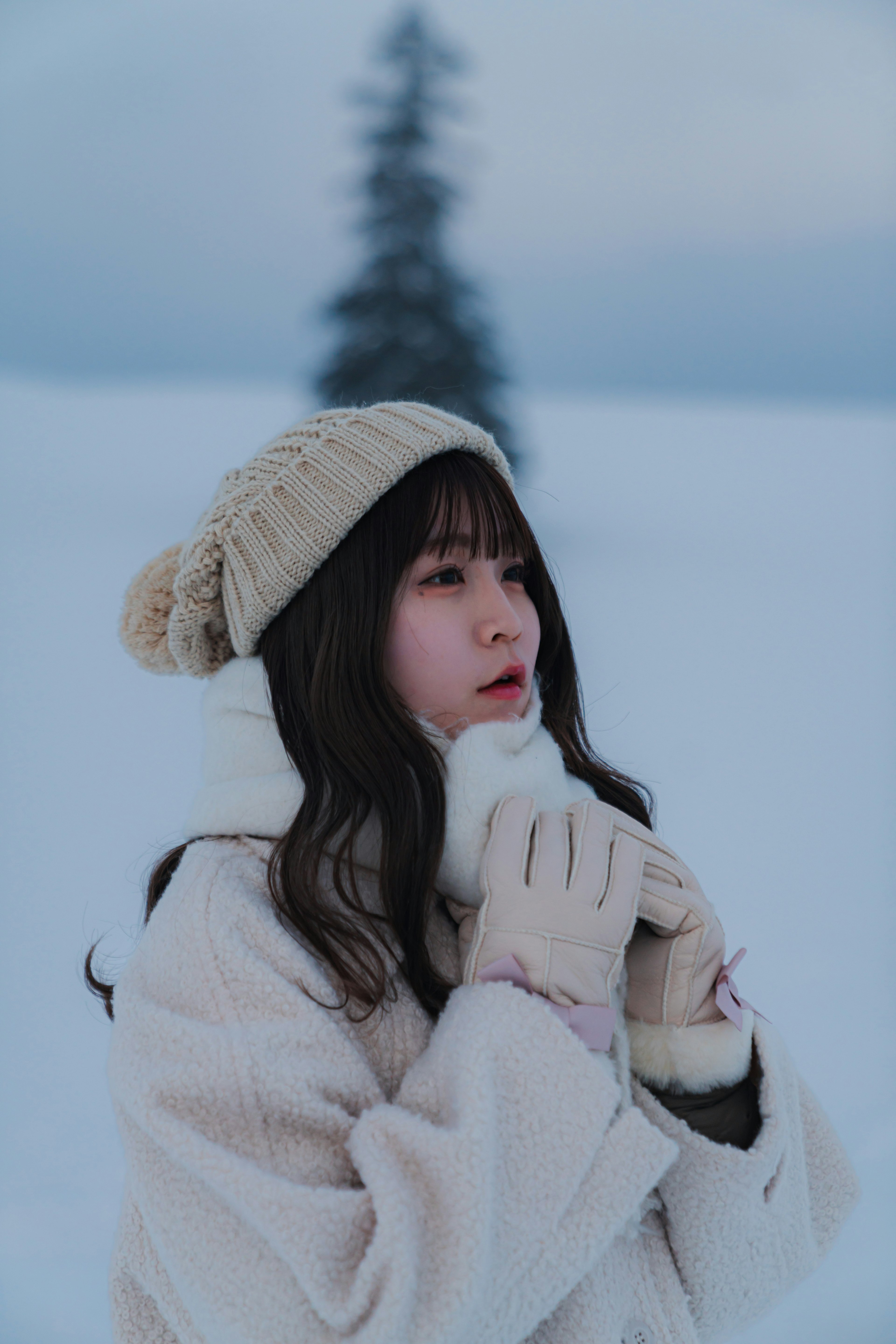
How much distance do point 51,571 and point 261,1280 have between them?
339cm

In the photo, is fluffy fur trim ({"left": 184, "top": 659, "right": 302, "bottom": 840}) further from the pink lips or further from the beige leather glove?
the beige leather glove

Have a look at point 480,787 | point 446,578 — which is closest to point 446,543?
point 446,578

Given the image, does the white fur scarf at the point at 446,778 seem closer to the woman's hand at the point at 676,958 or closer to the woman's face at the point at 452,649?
the woman's face at the point at 452,649

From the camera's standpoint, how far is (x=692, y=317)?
4.68 m

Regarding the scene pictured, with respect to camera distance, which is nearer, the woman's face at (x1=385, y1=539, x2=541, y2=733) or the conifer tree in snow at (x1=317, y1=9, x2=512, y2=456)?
the woman's face at (x1=385, y1=539, x2=541, y2=733)

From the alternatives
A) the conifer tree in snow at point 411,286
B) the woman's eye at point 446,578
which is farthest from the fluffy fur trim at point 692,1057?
the conifer tree in snow at point 411,286

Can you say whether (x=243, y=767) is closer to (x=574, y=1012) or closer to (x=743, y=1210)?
(x=574, y=1012)

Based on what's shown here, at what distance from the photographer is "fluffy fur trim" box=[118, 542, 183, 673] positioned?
1098 millimetres

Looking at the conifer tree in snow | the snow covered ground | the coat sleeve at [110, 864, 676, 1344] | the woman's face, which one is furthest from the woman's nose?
the conifer tree in snow

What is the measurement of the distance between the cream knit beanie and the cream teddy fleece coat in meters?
0.23

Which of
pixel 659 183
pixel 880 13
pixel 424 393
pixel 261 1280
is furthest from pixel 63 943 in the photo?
pixel 880 13

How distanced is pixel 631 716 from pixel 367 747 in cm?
233

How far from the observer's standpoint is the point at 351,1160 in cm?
70

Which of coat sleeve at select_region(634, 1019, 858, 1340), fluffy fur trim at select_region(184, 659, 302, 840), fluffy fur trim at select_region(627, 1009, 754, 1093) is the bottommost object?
coat sleeve at select_region(634, 1019, 858, 1340)
